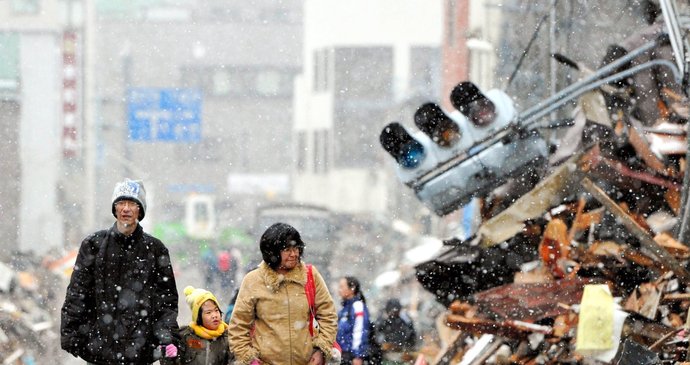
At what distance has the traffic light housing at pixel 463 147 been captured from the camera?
12.1m

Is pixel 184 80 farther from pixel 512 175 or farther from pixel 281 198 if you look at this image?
pixel 512 175

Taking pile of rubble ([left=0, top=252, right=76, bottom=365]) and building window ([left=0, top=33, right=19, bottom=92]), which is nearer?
pile of rubble ([left=0, top=252, right=76, bottom=365])

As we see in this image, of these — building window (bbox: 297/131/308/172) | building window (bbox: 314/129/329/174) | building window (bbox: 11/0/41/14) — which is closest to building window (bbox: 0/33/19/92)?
building window (bbox: 11/0/41/14)

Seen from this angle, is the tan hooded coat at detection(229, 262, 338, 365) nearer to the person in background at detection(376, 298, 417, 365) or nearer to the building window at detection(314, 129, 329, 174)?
the person in background at detection(376, 298, 417, 365)

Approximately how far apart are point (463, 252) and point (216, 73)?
81.3 meters

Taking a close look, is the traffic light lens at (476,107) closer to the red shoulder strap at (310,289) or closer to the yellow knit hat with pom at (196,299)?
the yellow knit hat with pom at (196,299)

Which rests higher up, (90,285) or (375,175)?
(90,285)

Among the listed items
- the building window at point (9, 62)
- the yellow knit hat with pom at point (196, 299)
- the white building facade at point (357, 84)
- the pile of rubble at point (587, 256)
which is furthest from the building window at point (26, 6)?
the yellow knit hat with pom at point (196, 299)

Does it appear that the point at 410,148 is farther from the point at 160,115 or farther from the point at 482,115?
the point at 160,115

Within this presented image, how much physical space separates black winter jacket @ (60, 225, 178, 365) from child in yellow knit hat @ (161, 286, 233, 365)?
0.88ft

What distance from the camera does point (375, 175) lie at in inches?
2840

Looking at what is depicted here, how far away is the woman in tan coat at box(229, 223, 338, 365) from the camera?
262 inches

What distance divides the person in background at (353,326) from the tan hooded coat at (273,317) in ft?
11.4

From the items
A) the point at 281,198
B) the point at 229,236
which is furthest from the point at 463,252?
the point at 281,198
